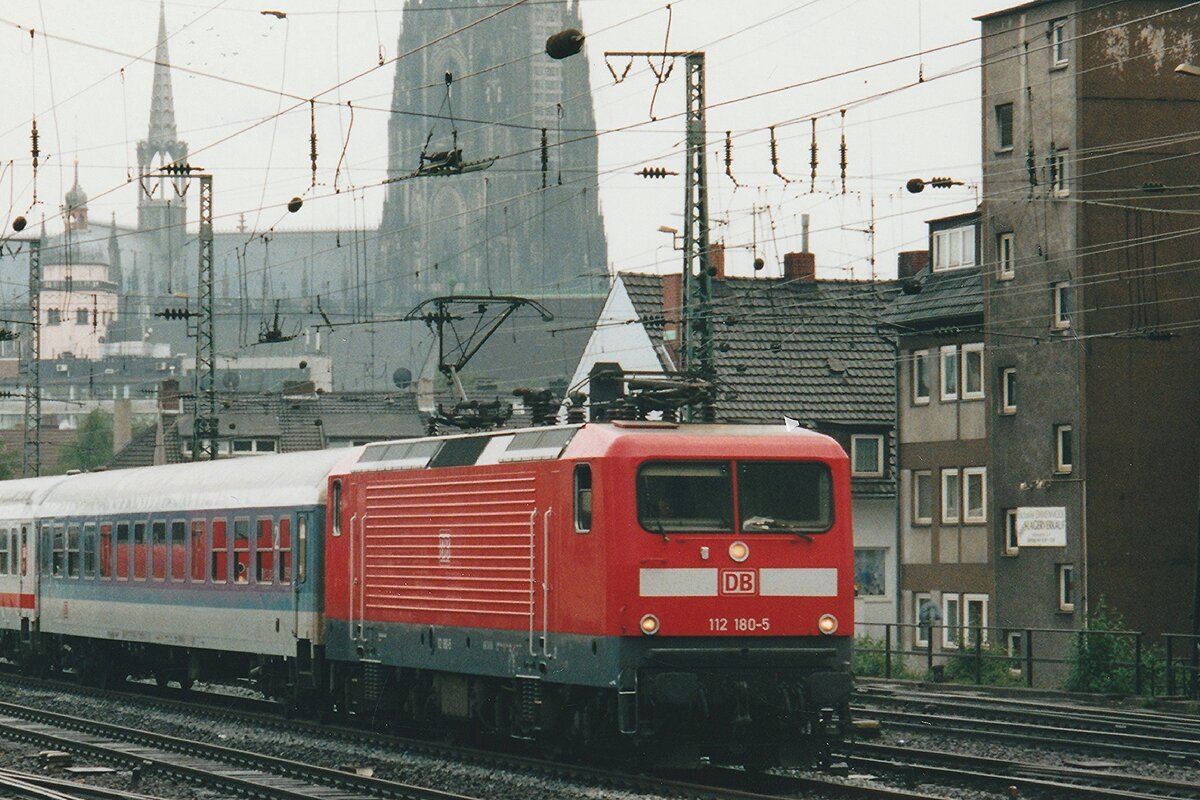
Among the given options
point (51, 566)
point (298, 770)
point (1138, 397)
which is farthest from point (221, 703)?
point (1138, 397)

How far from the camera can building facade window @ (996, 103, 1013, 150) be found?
46.5 meters

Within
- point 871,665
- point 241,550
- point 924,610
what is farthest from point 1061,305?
point 241,550

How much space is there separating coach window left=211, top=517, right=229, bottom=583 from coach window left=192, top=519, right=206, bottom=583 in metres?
0.35

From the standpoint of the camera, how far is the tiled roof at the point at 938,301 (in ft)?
161

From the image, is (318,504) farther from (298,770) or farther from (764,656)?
(764,656)

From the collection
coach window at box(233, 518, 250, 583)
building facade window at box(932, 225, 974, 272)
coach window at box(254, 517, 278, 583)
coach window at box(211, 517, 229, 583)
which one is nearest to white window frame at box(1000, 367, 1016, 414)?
building facade window at box(932, 225, 974, 272)

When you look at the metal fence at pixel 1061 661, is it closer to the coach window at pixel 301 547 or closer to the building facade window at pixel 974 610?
the building facade window at pixel 974 610

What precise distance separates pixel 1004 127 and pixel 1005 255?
2821 millimetres

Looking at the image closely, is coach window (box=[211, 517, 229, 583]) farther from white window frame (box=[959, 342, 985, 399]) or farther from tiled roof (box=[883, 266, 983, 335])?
white window frame (box=[959, 342, 985, 399])

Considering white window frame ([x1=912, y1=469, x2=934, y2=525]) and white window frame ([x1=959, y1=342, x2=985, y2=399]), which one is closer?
white window frame ([x1=959, y1=342, x2=985, y2=399])

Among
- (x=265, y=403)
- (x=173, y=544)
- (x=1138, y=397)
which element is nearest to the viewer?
(x=173, y=544)

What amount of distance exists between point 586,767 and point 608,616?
1883 millimetres

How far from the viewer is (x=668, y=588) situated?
17.5 metres

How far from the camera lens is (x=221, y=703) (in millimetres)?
29922
